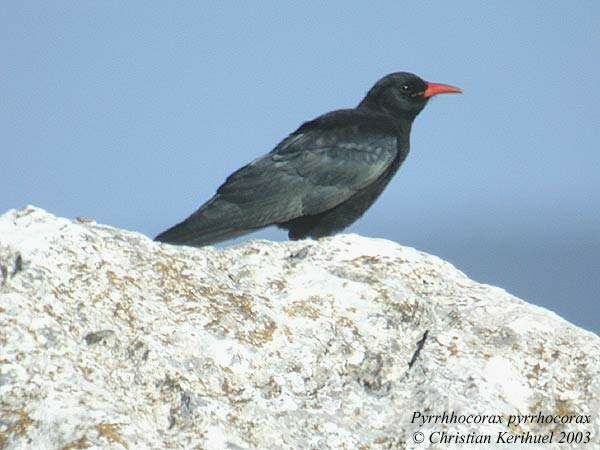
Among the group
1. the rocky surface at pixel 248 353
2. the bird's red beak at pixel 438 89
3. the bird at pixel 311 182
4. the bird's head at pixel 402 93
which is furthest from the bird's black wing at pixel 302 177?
the rocky surface at pixel 248 353

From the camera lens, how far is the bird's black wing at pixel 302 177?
1378 centimetres

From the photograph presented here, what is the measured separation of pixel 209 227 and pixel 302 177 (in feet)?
4.71

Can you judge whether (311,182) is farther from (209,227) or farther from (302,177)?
(209,227)

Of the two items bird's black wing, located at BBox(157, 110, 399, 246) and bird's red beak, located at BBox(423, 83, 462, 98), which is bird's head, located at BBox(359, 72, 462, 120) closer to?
bird's red beak, located at BBox(423, 83, 462, 98)

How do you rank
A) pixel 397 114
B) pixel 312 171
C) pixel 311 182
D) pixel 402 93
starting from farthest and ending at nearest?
A: pixel 402 93
pixel 397 114
pixel 312 171
pixel 311 182

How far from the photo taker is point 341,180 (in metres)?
14.5

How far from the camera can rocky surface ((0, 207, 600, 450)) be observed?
6715 millimetres

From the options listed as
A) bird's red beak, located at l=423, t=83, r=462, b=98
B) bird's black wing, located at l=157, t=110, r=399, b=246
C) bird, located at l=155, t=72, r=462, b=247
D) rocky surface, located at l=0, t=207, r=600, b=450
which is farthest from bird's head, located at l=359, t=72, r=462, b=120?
rocky surface, located at l=0, t=207, r=600, b=450

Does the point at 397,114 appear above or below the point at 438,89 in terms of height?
below

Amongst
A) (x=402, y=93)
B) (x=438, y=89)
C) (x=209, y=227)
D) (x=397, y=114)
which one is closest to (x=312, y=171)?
(x=209, y=227)

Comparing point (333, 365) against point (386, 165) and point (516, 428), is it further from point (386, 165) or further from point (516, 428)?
point (386, 165)

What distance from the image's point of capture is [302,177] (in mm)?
14500

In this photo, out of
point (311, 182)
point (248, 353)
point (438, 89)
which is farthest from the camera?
point (438, 89)

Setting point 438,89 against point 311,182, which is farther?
point 438,89
